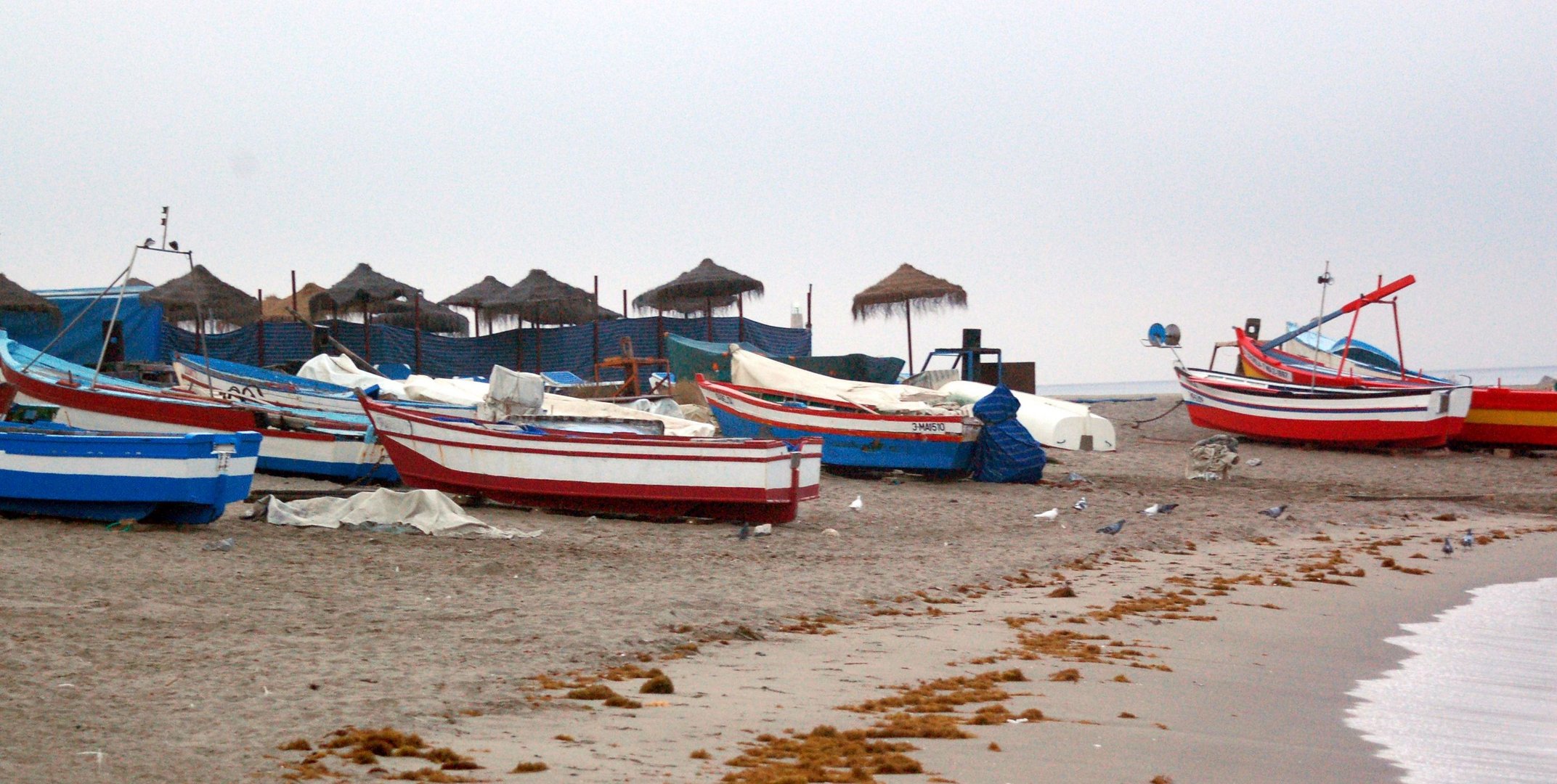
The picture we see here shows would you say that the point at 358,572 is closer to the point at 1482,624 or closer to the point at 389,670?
the point at 389,670

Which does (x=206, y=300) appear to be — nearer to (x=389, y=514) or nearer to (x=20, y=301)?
(x=20, y=301)

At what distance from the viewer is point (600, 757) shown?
471 centimetres

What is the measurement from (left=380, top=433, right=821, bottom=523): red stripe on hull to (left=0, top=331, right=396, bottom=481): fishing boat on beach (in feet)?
6.82

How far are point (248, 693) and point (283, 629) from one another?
5.17ft

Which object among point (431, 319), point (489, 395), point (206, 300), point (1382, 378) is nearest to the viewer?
point (489, 395)

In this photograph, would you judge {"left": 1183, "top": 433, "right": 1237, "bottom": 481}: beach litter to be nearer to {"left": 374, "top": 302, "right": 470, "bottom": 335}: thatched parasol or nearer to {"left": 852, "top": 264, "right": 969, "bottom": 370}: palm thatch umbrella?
{"left": 852, "top": 264, "right": 969, "bottom": 370}: palm thatch umbrella

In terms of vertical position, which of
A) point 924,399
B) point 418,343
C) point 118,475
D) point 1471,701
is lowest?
point 1471,701

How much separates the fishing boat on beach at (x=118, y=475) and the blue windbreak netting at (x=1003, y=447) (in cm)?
1030

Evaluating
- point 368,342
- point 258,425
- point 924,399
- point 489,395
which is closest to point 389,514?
point 489,395

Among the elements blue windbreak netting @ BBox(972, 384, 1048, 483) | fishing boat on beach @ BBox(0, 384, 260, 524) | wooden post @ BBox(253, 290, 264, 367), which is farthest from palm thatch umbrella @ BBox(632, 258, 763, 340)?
fishing boat on beach @ BBox(0, 384, 260, 524)

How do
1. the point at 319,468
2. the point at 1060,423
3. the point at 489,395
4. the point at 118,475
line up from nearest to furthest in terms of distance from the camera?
the point at 118,475 → the point at 489,395 → the point at 319,468 → the point at 1060,423

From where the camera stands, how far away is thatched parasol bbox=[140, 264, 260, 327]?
87.4ft

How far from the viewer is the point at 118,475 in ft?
36.1

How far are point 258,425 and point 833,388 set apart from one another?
8.35m
